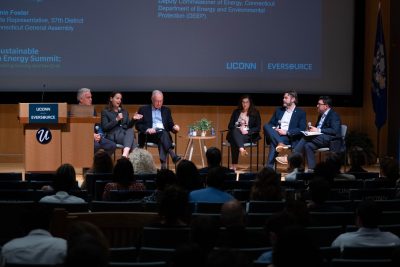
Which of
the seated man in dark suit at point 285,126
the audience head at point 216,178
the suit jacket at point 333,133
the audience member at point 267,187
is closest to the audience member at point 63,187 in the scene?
the audience head at point 216,178

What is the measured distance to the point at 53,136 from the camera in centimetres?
1016

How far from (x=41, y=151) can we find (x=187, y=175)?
4.28 metres

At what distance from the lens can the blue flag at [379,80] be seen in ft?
39.7

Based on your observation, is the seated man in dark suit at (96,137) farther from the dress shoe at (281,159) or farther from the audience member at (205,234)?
the audience member at (205,234)

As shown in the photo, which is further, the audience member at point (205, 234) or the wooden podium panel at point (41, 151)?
the wooden podium panel at point (41, 151)

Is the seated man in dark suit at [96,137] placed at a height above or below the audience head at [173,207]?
above

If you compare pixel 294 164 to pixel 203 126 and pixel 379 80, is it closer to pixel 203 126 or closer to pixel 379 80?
pixel 203 126

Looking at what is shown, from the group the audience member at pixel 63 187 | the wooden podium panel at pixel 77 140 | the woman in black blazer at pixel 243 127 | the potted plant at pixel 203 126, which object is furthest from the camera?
the potted plant at pixel 203 126

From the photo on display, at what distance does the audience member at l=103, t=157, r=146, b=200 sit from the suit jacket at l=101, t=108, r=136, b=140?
4.76 m

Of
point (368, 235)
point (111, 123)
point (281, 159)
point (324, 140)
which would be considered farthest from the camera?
point (281, 159)

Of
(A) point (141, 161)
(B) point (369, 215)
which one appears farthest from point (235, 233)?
(A) point (141, 161)

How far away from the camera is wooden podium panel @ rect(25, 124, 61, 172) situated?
10094 mm

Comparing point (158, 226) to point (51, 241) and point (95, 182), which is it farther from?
point (95, 182)

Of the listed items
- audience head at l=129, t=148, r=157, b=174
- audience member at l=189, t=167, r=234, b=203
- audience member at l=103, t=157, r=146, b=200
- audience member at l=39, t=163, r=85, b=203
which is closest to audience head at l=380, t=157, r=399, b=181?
audience member at l=189, t=167, r=234, b=203
